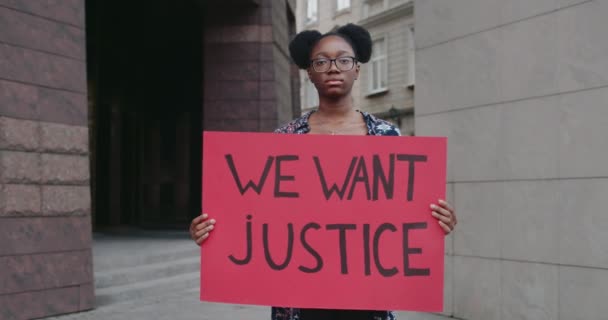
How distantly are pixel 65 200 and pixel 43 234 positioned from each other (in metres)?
0.42

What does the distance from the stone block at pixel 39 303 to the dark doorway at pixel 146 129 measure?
7685 millimetres

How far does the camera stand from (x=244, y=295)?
8.46ft

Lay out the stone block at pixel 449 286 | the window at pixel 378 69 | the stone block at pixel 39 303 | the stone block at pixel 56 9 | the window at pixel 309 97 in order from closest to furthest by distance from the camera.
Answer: the stone block at pixel 39 303, the stone block at pixel 56 9, the stone block at pixel 449 286, the window at pixel 378 69, the window at pixel 309 97

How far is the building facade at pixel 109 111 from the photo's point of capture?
19.2 feet

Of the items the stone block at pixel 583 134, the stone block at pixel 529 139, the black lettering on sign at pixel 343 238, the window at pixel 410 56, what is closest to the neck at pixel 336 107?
the black lettering on sign at pixel 343 238

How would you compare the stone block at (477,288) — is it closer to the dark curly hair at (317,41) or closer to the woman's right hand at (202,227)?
the dark curly hair at (317,41)

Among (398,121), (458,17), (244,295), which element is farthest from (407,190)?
(398,121)

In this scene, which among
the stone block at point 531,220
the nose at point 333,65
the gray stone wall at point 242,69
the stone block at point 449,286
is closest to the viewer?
the nose at point 333,65

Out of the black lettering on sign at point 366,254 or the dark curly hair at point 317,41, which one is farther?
the dark curly hair at point 317,41

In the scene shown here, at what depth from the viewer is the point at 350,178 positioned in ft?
8.59

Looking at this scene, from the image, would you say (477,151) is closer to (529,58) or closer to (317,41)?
(529,58)

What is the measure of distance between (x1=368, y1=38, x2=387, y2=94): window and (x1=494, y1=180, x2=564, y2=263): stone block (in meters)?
19.0

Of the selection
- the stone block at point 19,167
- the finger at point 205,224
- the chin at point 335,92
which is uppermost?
the chin at point 335,92

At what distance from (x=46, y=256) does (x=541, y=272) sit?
4.66 m
